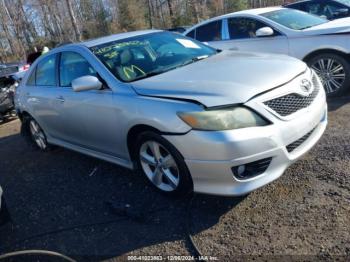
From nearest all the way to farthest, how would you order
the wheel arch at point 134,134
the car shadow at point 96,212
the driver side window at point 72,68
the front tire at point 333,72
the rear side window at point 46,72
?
1. the car shadow at point 96,212
2. the wheel arch at point 134,134
3. the driver side window at point 72,68
4. the rear side window at point 46,72
5. the front tire at point 333,72

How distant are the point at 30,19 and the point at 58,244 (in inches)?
1496

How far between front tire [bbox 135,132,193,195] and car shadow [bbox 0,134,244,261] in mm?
170

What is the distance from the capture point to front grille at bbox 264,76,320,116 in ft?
10.6

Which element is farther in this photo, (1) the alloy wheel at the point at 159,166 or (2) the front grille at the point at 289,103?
(1) the alloy wheel at the point at 159,166

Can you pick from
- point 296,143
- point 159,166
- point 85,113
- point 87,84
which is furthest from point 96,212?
point 296,143

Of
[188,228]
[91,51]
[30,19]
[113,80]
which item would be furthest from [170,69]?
[30,19]

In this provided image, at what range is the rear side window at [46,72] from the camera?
16.8ft

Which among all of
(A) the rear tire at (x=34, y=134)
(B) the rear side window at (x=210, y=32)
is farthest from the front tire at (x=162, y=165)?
(B) the rear side window at (x=210, y=32)

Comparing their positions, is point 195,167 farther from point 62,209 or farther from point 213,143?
point 62,209

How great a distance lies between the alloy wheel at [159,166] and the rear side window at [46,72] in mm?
1914

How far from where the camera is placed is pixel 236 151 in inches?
121

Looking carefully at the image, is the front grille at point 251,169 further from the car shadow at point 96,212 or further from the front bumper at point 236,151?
the car shadow at point 96,212

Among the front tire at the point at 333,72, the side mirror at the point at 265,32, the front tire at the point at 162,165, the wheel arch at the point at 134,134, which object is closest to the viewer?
the front tire at the point at 162,165

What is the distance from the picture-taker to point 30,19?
1470 inches
